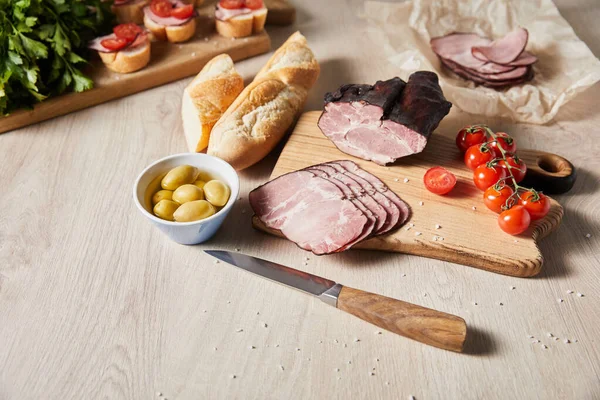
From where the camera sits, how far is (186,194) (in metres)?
2.00

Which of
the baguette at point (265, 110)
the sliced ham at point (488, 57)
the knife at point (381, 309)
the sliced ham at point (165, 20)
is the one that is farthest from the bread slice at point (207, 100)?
the sliced ham at point (488, 57)

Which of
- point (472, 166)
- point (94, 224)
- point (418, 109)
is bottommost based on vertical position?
point (94, 224)

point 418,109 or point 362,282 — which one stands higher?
point 418,109

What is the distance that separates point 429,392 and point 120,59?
214 cm

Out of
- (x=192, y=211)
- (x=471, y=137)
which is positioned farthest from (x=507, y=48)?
(x=192, y=211)

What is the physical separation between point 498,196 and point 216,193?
103 centimetres

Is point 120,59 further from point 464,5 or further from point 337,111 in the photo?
point 464,5

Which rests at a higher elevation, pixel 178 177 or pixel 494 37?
pixel 178 177

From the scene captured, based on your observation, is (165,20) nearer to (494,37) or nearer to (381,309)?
(494,37)

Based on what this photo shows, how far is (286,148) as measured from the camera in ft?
7.72

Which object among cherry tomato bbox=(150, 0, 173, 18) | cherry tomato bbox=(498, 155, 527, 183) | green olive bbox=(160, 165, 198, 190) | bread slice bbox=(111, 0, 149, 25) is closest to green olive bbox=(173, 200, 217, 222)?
green olive bbox=(160, 165, 198, 190)

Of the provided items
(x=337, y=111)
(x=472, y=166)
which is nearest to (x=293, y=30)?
(x=337, y=111)

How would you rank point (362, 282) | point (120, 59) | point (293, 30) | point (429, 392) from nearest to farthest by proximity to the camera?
point (429, 392) → point (362, 282) → point (120, 59) → point (293, 30)

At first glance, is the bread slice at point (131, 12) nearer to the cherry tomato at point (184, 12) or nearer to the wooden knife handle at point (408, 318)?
the cherry tomato at point (184, 12)
